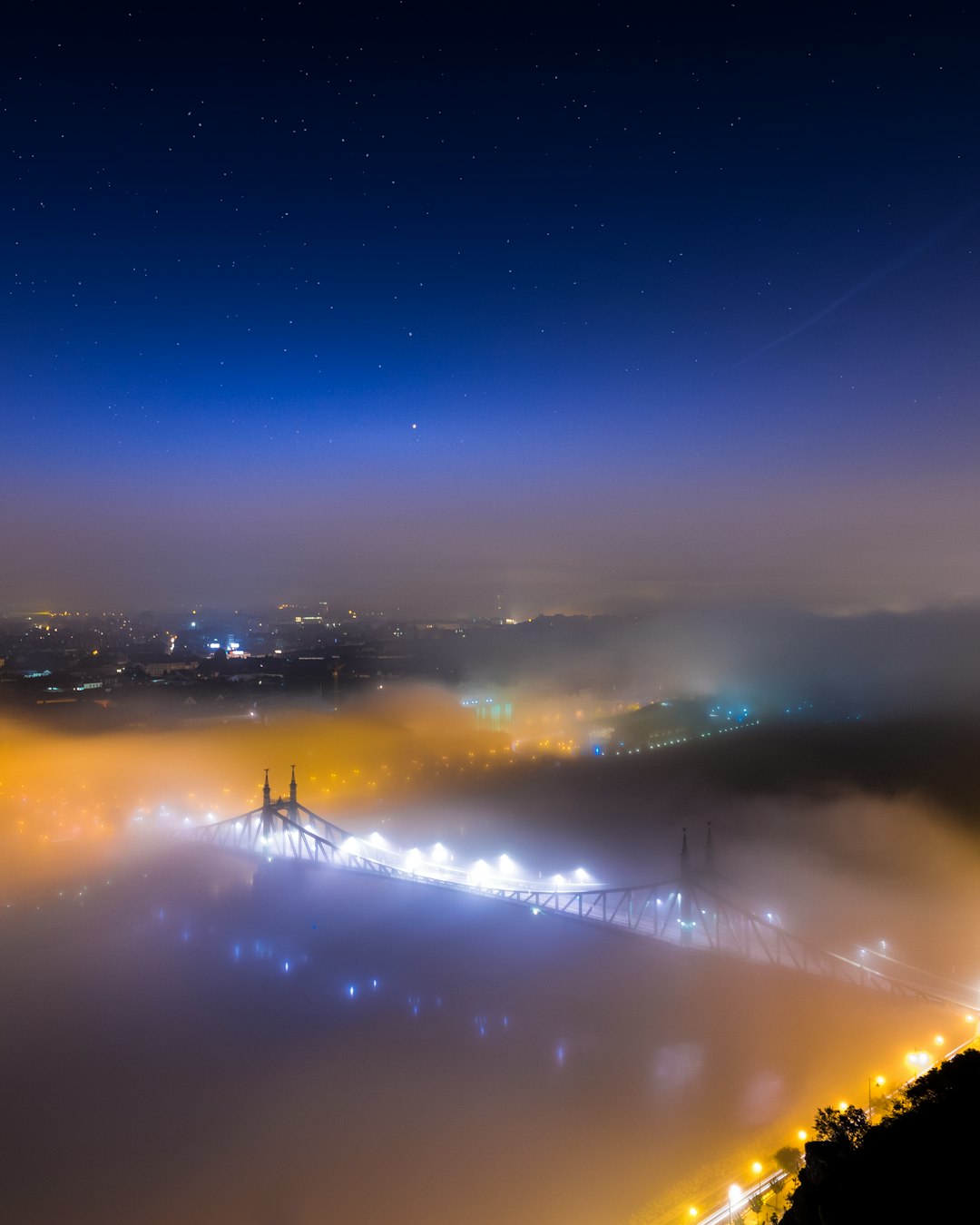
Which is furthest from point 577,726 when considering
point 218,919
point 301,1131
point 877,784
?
point 301,1131

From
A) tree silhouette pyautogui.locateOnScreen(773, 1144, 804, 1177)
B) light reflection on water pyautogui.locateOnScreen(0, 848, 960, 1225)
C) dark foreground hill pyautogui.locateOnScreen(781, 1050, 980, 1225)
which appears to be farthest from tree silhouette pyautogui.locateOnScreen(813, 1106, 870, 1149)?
light reflection on water pyautogui.locateOnScreen(0, 848, 960, 1225)

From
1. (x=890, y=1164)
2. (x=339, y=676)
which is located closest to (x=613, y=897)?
(x=890, y=1164)

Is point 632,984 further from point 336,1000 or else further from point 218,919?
point 218,919

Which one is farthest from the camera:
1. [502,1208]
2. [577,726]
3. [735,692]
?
[735,692]

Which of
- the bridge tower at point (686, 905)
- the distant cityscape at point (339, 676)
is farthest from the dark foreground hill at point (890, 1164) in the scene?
the distant cityscape at point (339, 676)

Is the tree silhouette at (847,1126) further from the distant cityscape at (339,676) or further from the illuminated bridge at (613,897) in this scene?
the distant cityscape at (339,676)

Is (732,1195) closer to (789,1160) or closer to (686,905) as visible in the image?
(789,1160)
